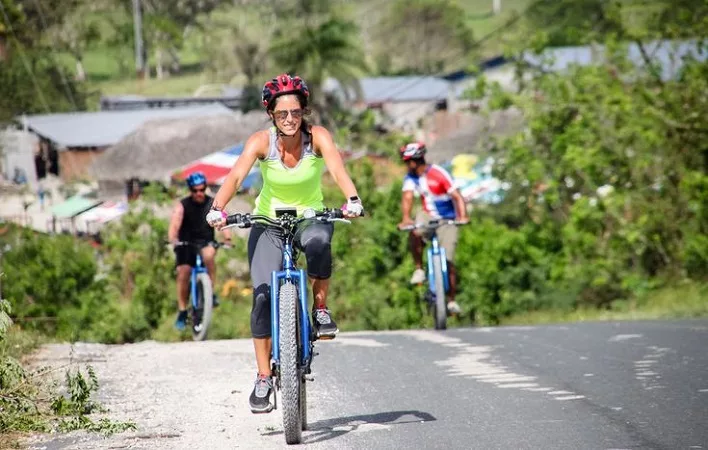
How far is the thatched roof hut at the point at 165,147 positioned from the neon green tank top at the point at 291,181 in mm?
39696

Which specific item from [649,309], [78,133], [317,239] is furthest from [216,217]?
[78,133]

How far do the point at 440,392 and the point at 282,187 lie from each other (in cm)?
228

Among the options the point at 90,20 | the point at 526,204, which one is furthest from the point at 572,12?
the point at 526,204

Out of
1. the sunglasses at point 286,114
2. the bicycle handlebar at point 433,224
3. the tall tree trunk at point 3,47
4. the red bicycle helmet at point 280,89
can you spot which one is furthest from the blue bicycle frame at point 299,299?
the tall tree trunk at point 3,47

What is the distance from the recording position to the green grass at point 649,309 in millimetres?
19047

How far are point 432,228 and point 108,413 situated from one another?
726cm

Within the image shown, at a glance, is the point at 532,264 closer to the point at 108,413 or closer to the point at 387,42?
the point at 108,413

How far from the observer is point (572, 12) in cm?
7056

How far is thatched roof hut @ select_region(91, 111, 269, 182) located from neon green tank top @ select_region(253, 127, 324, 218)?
3970cm

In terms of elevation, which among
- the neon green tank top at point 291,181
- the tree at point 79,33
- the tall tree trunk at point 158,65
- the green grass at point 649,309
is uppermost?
the tall tree trunk at point 158,65

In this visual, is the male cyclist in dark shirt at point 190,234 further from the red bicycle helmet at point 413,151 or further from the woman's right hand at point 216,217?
the woman's right hand at point 216,217

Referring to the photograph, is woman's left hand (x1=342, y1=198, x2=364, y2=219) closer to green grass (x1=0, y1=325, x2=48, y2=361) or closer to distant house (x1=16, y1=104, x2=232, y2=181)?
green grass (x1=0, y1=325, x2=48, y2=361)

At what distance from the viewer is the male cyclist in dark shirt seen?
15.6 metres

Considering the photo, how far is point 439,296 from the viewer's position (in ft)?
51.0
